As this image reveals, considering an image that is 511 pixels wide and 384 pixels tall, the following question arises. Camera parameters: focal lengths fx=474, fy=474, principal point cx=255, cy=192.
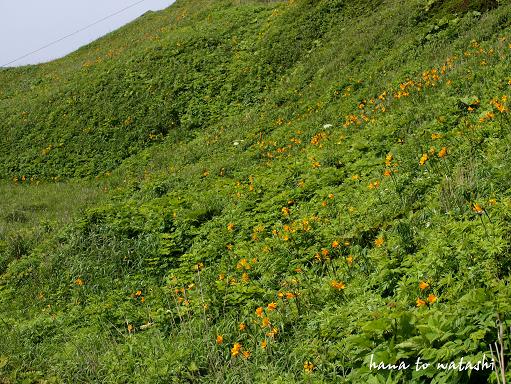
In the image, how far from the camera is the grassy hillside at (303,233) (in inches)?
159

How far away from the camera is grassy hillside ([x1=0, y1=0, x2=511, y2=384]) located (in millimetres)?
4051

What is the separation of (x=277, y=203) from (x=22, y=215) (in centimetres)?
1015

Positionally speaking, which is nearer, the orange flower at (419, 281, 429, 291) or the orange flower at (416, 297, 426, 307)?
the orange flower at (416, 297, 426, 307)

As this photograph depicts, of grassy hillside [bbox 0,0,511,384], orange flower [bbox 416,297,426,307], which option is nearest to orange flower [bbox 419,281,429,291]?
grassy hillside [bbox 0,0,511,384]

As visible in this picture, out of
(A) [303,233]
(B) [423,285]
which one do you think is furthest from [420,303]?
(A) [303,233]

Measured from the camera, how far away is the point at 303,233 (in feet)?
21.2

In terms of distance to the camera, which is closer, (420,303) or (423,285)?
(420,303)

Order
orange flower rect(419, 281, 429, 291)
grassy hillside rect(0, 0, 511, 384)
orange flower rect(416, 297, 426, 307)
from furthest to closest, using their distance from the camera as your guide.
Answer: grassy hillside rect(0, 0, 511, 384), orange flower rect(419, 281, 429, 291), orange flower rect(416, 297, 426, 307)

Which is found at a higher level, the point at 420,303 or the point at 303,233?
the point at 420,303

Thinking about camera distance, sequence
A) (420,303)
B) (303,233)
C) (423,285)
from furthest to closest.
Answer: (303,233) → (423,285) → (420,303)

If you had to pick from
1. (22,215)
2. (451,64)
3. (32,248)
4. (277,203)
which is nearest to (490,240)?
(277,203)

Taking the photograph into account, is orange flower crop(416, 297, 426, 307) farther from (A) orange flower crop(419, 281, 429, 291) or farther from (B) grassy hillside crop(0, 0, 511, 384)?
(A) orange flower crop(419, 281, 429, 291)

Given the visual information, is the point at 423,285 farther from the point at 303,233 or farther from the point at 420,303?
the point at 303,233

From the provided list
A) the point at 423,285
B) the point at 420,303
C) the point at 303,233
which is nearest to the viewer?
the point at 420,303
